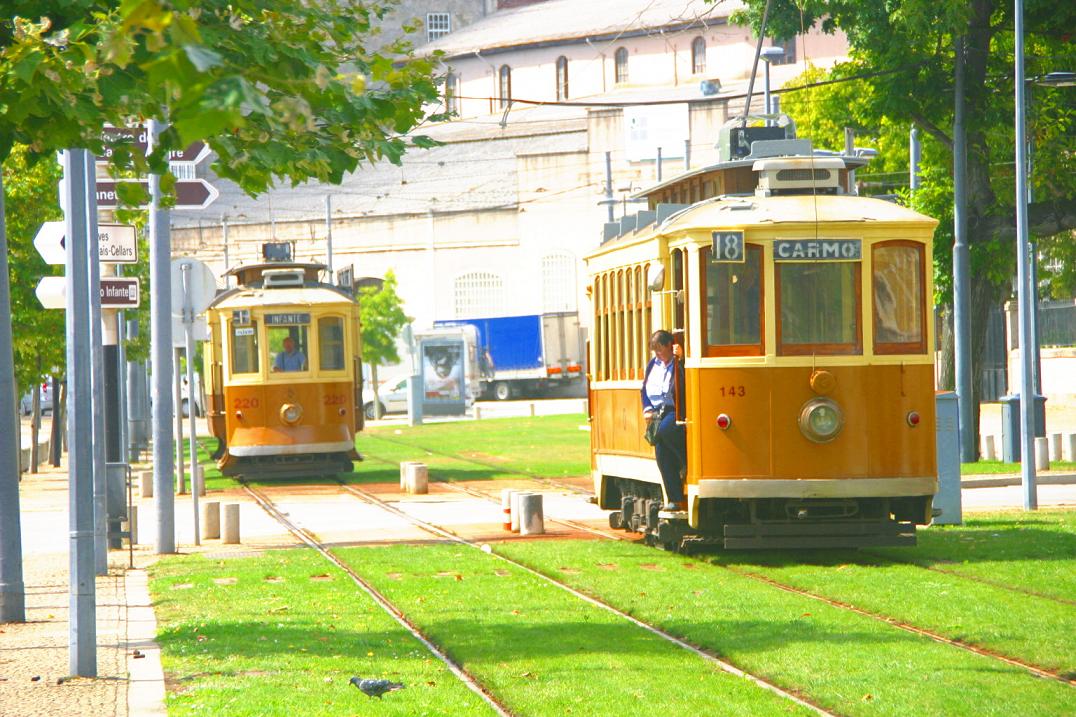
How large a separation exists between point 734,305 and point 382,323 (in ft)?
194

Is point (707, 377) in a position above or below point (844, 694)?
above

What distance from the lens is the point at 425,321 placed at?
80.0 m

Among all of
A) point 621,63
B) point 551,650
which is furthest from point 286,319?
point 621,63

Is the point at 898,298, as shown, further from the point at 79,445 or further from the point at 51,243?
the point at 79,445

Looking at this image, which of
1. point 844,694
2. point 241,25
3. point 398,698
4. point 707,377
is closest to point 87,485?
point 398,698

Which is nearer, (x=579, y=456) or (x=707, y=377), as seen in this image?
(x=707, y=377)

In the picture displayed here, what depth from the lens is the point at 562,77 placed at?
302 feet

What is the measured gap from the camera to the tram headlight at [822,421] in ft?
47.6

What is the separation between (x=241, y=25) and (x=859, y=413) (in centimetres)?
815

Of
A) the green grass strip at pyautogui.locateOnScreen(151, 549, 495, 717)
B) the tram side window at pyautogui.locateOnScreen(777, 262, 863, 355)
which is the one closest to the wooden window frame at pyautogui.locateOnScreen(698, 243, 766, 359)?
the tram side window at pyautogui.locateOnScreen(777, 262, 863, 355)

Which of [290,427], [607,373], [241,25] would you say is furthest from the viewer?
[290,427]

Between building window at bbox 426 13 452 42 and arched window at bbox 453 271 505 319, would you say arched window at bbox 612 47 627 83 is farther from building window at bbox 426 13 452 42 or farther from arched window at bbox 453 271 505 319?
building window at bbox 426 13 452 42

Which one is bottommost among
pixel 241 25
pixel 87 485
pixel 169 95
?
pixel 87 485

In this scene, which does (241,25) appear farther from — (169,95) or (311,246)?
(311,246)
